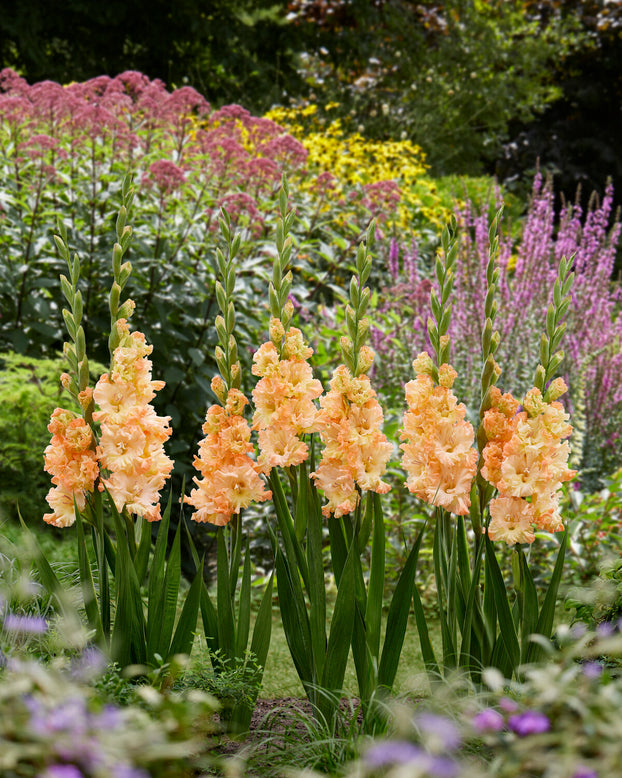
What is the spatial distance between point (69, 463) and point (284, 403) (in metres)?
0.61

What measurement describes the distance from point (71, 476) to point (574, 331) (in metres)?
3.73

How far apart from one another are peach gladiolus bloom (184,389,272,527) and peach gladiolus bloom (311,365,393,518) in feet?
0.61

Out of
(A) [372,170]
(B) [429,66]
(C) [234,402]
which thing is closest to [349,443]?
(C) [234,402]

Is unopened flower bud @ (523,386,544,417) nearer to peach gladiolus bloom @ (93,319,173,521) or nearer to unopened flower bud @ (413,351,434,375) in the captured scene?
unopened flower bud @ (413,351,434,375)

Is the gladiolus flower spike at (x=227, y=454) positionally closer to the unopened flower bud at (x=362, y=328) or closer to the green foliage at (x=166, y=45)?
the unopened flower bud at (x=362, y=328)

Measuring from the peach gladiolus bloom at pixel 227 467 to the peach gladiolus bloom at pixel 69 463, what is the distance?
29cm

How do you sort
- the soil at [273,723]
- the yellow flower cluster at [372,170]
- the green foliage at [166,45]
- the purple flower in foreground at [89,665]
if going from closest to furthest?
the purple flower in foreground at [89,665], the soil at [273,723], the yellow flower cluster at [372,170], the green foliage at [166,45]

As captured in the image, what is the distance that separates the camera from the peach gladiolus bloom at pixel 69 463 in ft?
6.97

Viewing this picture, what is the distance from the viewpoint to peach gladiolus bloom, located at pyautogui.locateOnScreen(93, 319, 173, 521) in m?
2.09

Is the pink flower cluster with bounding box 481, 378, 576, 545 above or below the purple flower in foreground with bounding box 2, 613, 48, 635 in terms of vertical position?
above

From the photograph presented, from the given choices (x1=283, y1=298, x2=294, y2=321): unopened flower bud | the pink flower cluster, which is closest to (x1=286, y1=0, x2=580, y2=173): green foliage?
(x1=283, y1=298, x2=294, y2=321): unopened flower bud

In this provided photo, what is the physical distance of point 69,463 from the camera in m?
2.15

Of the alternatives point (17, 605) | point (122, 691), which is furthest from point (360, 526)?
point (17, 605)

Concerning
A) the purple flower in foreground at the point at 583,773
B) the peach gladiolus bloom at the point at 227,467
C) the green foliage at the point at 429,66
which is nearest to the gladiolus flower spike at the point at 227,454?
the peach gladiolus bloom at the point at 227,467
